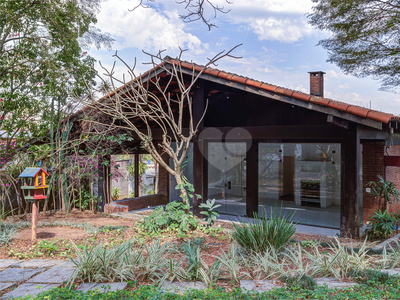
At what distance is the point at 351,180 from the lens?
6098 millimetres

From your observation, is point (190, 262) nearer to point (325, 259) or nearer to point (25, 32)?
point (325, 259)

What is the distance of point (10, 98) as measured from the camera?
959 cm

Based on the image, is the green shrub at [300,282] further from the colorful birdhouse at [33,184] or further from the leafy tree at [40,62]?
the leafy tree at [40,62]

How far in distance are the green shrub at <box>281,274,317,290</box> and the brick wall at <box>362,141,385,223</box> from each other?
6169 mm

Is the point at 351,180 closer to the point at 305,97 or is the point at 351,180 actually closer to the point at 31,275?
the point at 305,97

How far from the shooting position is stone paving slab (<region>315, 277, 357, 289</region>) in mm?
3436

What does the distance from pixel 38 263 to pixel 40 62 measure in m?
6.93

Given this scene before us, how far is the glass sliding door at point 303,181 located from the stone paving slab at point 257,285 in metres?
4.54

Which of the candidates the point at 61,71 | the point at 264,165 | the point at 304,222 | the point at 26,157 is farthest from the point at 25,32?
the point at 304,222

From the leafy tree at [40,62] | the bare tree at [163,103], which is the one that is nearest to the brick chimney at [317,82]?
the bare tree at [163,103]

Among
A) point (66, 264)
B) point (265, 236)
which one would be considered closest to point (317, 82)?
point (265, 236)

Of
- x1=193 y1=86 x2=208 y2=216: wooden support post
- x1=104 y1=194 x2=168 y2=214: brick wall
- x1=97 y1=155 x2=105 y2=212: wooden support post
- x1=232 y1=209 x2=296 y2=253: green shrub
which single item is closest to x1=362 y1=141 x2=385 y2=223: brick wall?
x1=193 y1=86 x2=208 y2=216: wooden support post

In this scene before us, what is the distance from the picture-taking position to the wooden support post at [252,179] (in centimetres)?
912

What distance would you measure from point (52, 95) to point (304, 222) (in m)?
8.20
